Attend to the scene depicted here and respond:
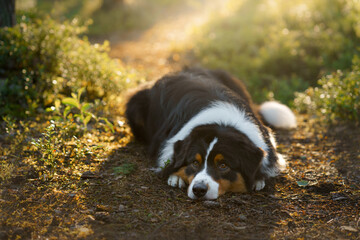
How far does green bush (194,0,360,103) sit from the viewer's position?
845cm

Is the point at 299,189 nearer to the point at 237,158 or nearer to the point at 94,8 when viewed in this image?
the point at 237,158

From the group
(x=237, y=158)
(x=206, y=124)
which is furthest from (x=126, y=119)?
(x=237, y=158)

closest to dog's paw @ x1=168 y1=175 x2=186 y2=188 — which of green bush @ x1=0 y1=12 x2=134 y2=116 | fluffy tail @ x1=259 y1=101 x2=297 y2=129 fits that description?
green bush @ x1=0 y1=12 x2=134 y2=116

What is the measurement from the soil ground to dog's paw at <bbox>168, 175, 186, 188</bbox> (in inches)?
2.6

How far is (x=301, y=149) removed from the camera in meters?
5.41

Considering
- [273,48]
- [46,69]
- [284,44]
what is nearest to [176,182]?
[46,69]

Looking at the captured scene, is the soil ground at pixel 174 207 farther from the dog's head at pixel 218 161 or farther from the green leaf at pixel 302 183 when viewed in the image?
the dog's head at pixel 218 161

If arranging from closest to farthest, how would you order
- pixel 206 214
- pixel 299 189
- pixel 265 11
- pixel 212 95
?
1. pixel 206 214
2. pixel 299 189
3. pixel 212 95
4. pixel 265 11

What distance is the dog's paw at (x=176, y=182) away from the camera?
159 inches

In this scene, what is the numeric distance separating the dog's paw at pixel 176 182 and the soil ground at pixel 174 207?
0.22 feet

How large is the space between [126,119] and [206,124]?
2.08 m

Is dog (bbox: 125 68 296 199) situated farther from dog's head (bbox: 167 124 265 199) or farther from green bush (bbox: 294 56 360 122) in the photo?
green bush (bbox: 294 56 360 122)

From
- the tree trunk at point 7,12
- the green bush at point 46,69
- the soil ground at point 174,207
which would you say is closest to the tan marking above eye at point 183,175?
the soil ground at point 174,207

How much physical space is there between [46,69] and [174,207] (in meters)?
3.95
